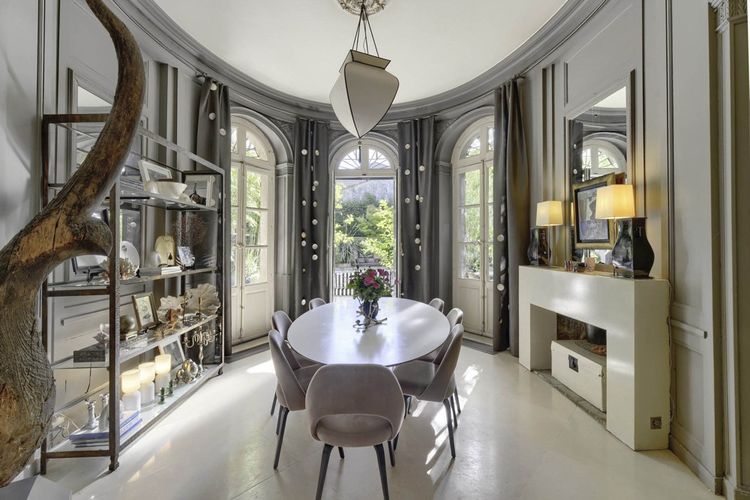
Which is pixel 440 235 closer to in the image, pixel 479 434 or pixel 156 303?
pixel 479 434

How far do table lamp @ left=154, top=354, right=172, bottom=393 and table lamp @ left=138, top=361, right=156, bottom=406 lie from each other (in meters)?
0.12

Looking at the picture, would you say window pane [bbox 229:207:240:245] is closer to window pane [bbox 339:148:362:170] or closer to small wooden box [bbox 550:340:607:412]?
window pane [bbox 339:148:362:170]

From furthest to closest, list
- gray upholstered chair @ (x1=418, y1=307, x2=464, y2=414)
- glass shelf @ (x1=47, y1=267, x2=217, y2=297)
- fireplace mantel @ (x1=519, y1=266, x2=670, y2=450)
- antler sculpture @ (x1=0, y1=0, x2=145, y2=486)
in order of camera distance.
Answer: gray upholstered chair @ (x1=418, y1=307, x2=464, y2=414), fireplace mantel @ (x1=519, y1=266, x2=670, y2=450), glass shelf @ (x1=47, y1=267, x2=217, y2=297), antler sculpture @ (x1=0, y1=0, x2=145, y2=486)

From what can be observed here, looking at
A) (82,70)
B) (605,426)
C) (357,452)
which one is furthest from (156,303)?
(605,426)

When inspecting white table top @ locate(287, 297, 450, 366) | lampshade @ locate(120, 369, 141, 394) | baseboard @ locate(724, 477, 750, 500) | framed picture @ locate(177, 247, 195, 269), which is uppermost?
framed picture @ locate(177, 247, 195, 269)

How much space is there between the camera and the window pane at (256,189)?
14.0 ft

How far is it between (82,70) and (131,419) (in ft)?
7.95

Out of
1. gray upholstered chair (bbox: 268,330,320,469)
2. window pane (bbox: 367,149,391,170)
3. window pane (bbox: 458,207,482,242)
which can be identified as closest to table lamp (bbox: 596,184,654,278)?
window pane (bbox: 458,207,482,242)

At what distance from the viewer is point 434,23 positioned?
2.92 m

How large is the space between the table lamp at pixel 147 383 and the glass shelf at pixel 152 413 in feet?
0.20

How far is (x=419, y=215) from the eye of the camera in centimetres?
462

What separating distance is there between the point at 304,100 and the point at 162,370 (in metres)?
3.57

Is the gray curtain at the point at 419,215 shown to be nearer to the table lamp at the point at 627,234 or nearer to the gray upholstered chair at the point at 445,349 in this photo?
the gray upholstered chair at the point at 445,349

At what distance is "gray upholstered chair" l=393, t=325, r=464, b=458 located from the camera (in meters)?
1.88
